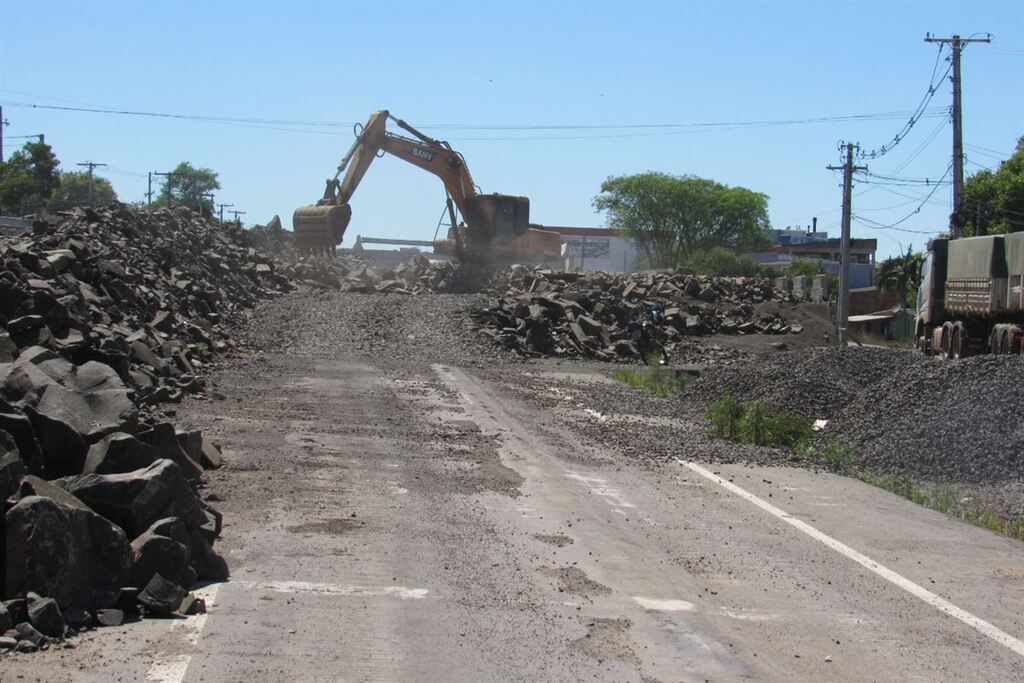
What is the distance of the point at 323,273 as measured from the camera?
38562 mm

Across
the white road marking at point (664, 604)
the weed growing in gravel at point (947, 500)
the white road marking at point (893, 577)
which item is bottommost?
the weed growing in gravel at point (947, 500)

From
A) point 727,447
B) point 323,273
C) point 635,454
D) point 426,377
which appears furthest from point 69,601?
point 323,273

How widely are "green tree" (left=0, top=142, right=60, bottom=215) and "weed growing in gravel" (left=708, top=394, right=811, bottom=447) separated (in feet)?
198

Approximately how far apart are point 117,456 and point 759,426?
10.1m

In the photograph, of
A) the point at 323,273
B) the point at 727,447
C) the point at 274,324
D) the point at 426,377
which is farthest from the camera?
the point at 323,273

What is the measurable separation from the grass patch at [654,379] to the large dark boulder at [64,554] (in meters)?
16.0

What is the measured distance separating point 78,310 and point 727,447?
365 inches

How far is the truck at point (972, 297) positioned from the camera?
2281cm

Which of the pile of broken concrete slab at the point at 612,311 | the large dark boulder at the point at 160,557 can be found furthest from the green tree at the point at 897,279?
the large dark boulder at the point at 160,557

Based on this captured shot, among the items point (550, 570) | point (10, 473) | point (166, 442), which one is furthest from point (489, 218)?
point (10, 473)

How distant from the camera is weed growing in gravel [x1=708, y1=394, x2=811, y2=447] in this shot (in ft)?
50.9

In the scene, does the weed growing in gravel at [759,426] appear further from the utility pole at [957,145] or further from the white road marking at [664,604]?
the utility pole at [957,145]

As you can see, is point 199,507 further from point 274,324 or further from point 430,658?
point 274,324

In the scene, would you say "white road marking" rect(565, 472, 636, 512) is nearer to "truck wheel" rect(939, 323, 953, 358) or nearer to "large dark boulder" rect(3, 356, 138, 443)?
"large dark boulder" rect(3, 356, 138, 443)
